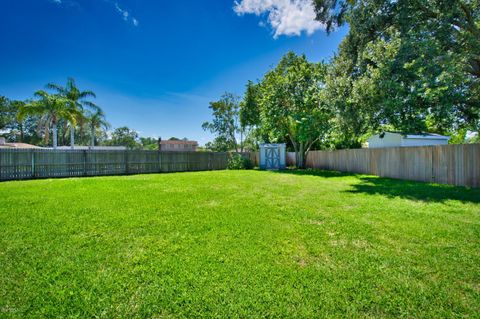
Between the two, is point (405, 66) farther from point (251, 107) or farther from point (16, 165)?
point (16, 165)

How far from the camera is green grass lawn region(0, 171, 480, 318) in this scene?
1902 mm

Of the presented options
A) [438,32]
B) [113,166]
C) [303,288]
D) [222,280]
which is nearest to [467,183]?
[438,32]

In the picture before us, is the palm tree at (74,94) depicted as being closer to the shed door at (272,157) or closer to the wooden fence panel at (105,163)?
the wooden fence panel at (105,163)

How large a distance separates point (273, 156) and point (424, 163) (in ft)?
34.4

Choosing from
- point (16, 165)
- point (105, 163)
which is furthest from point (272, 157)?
point (16, 165)

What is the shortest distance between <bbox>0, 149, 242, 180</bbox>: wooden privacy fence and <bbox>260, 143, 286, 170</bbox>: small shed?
377 centimetres

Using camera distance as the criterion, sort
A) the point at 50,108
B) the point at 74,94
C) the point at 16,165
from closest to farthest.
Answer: the point at 16,165 → the point at 50,108 → the point at 74,94

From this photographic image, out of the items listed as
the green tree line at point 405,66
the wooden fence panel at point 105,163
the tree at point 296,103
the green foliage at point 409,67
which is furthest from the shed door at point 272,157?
the wooden fence panel at point 105,163

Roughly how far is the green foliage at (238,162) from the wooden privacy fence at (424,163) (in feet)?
25.6

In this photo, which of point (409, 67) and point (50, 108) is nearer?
point (409, 67)

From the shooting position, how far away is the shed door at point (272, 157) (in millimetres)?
18391

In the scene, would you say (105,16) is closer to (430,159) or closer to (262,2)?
(262,2)

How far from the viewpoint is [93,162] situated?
13.1 meters

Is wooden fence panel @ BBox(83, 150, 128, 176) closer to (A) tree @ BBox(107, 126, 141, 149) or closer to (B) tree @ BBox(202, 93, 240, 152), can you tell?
(B) tree @ BBox(202, 93, 240, 152)
